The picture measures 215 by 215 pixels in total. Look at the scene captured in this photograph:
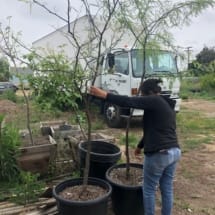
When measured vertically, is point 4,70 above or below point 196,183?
above

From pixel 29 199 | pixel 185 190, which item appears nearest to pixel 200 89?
pixel 185 190

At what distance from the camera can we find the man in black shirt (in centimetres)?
285

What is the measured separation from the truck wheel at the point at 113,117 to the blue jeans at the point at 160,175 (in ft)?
17.3

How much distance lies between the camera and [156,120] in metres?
2.95

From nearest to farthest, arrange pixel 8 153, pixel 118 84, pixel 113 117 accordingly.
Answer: pixel 8 153
pixel 118 84
pixel 113 117

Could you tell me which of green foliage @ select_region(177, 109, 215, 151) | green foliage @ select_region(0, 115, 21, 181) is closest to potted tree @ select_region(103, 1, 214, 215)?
green foliage @ select_region(0, 115, 21, 181)

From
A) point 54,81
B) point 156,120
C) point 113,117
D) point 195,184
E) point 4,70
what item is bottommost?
point 195,184

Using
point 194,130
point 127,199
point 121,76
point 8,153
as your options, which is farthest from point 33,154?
point 194,130

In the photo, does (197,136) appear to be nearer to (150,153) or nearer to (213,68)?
(213,68)

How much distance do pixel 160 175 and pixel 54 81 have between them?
1394 millimetres

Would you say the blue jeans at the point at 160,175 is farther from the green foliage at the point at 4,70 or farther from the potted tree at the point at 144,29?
the green foliage at the point at 4,70

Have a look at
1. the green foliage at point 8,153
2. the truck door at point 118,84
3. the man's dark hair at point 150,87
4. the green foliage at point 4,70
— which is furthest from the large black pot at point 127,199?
the truck door at point 118,84

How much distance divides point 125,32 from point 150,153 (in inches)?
58.0

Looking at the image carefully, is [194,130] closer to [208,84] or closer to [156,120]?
[156,120]
